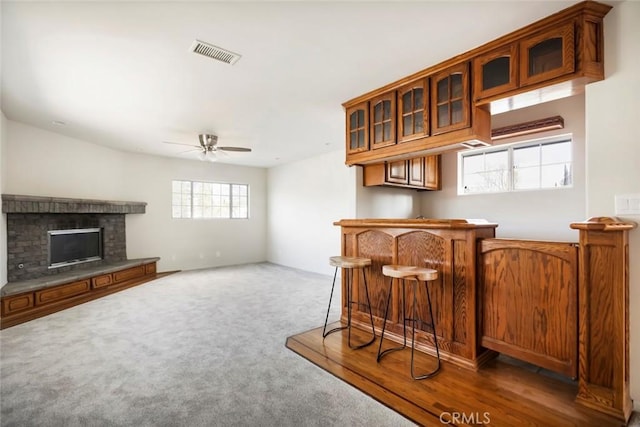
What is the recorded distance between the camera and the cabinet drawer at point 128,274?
506cm

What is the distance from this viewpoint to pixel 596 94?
192 centimetres

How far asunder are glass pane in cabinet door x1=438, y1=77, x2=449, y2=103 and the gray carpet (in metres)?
2.37

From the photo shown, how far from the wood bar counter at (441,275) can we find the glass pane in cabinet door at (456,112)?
32.2 inches

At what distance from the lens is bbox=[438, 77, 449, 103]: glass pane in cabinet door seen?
2.49m

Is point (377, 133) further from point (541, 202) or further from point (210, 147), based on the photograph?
point (210, 147)

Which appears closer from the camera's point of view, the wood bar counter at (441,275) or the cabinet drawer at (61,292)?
the wood bar counter at (441,275)

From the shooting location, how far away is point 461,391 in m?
2.02

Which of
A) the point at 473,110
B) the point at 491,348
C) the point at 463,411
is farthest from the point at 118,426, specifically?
the point at 473,110

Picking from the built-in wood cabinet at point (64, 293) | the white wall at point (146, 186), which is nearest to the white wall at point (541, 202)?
the white wall at point (146, 186)

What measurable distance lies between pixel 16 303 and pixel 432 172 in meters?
5.59

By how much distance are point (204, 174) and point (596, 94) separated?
6696mm

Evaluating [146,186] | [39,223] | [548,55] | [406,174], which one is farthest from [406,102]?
[146,186]

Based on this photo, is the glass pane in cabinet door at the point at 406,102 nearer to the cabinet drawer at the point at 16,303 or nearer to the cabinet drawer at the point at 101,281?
the cabinet drawer at the point at 16,303

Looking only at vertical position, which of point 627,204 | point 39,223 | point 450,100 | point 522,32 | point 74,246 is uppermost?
point 522,32
